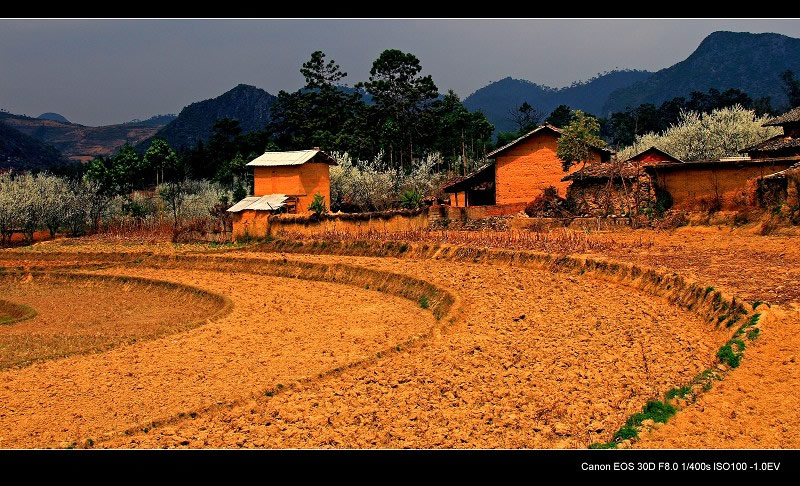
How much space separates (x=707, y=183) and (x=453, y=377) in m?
19.1

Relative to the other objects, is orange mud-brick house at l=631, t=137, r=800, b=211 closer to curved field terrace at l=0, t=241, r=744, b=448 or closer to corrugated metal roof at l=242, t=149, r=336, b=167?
curved field terrace at l=0, t=241, r=744, b=448

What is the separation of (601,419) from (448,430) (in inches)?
63.8

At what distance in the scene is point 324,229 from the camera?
33.5 meters

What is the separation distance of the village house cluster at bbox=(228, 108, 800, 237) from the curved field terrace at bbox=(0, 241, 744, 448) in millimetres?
9454

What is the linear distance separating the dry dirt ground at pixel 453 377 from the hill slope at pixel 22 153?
10590 centimetres

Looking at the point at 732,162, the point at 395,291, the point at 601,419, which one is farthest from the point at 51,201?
the point at 601,419

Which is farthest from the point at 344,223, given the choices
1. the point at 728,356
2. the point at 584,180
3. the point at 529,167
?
the point at 728,356

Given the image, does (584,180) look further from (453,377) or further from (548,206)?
(453,377)

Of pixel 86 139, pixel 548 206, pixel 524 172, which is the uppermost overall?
pixel 86 139

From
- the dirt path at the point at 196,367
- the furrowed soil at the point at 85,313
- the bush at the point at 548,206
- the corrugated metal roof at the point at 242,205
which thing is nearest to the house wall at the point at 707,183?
the bush at the point at 548,206

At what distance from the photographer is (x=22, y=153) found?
390ft

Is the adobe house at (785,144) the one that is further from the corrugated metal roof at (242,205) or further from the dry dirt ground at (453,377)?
the corrugated metal roof at (242,205)

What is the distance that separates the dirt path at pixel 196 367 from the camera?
9906mm
